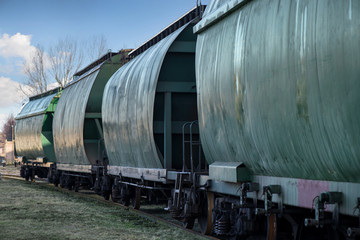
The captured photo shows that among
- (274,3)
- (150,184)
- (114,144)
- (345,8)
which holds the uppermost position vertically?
(274,3)

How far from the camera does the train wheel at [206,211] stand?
9.50 meters

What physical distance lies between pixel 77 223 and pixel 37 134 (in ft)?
55.1

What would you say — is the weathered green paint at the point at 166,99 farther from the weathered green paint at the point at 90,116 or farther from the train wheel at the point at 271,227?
the weathered green paint at the point at 90,116

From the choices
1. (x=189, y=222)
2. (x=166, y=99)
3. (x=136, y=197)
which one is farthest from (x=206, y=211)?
(x=136, y=197)

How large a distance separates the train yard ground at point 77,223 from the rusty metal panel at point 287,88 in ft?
10.2

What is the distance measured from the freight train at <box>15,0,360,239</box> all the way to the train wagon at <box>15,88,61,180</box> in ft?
44.0

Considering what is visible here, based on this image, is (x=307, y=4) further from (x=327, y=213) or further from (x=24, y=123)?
(x=24, y=123)

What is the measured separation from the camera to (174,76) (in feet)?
36.8

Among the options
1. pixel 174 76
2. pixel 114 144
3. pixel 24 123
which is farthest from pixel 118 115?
pixel 24 123

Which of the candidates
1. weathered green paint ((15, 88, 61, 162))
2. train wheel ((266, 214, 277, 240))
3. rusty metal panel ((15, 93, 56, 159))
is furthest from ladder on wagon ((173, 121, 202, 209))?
rusty metal panel ((15, 93, 56, 159))

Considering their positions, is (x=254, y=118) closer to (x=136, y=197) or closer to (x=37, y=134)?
(x=136, y=197)

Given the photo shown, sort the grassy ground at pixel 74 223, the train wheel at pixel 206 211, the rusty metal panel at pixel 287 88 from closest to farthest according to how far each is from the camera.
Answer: the rusty metal panel at pixel 287 88, the train wheel at pixel 206 211, the grassy ground at pixel 74 223

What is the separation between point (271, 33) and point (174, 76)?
200 inches

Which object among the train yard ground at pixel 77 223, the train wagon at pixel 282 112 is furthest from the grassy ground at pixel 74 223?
the train wagon at pixel 282 112
